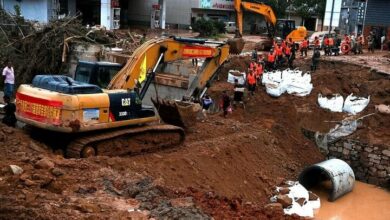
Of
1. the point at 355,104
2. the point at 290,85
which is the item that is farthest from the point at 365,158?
the point at 290,85

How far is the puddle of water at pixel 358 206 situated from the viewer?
1305 centimetres

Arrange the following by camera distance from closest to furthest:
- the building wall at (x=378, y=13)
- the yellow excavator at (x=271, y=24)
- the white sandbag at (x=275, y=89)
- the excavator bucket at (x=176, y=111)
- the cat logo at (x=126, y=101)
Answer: the cat logo at (x=126, y=101) < the excavator bucket at (x=176, y=111) < the white sandbag at (x=275, y=89) < the yellow excavator at (x=271, y=24) < the building wall at (x=378, y=13)

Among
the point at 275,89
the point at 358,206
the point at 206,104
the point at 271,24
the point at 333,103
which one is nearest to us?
the point at 358,206

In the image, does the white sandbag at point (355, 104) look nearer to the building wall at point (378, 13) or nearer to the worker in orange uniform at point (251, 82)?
the worker in orange uniform at point (251, 82)

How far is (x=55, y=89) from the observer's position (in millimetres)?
10531

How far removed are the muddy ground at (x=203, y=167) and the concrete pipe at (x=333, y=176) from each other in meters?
0.49

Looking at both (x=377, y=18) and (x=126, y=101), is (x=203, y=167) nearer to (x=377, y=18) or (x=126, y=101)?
(x=126, y=101)

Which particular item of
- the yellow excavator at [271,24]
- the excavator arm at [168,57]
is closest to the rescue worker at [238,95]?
the excavator arm at [168,57]

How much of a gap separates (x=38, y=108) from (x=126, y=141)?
213 cm

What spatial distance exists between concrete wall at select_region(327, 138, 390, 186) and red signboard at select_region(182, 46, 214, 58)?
17.4 ft

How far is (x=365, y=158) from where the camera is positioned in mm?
15734

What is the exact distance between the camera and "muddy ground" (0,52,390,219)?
7848 millimetres

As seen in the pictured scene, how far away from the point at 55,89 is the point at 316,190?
8.15 m

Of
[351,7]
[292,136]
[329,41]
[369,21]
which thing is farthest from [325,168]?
[351,7]
